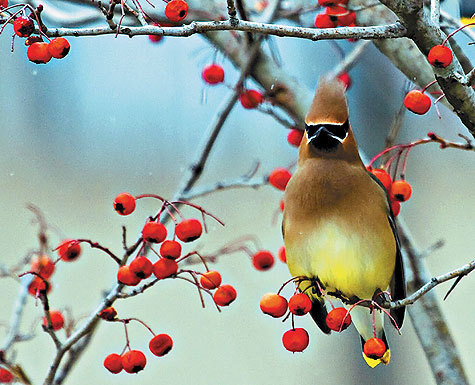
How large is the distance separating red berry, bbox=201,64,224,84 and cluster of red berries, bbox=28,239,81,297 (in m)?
0.52

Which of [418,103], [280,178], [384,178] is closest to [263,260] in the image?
[280,178]

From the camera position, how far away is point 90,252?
→ 442 cm

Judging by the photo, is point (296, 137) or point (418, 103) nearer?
point (418, 103)

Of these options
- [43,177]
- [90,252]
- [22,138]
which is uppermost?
[22,138]

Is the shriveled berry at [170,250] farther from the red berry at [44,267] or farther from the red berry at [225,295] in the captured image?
the red berry at [44,267]

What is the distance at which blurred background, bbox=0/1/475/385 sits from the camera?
4176 mm

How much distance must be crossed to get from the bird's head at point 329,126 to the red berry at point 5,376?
2.36 ft

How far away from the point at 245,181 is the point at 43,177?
10.3 ft

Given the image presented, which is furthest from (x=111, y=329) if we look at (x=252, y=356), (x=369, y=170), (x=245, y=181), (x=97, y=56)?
(x=369, y=170)

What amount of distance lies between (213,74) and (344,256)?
1.88 ft

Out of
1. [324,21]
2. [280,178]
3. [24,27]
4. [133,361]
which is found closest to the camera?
[24,27]

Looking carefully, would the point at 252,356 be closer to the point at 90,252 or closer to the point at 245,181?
the point at 90,252

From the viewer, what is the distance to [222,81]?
1849mm

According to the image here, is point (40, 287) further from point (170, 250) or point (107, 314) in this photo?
point (170, 250)
